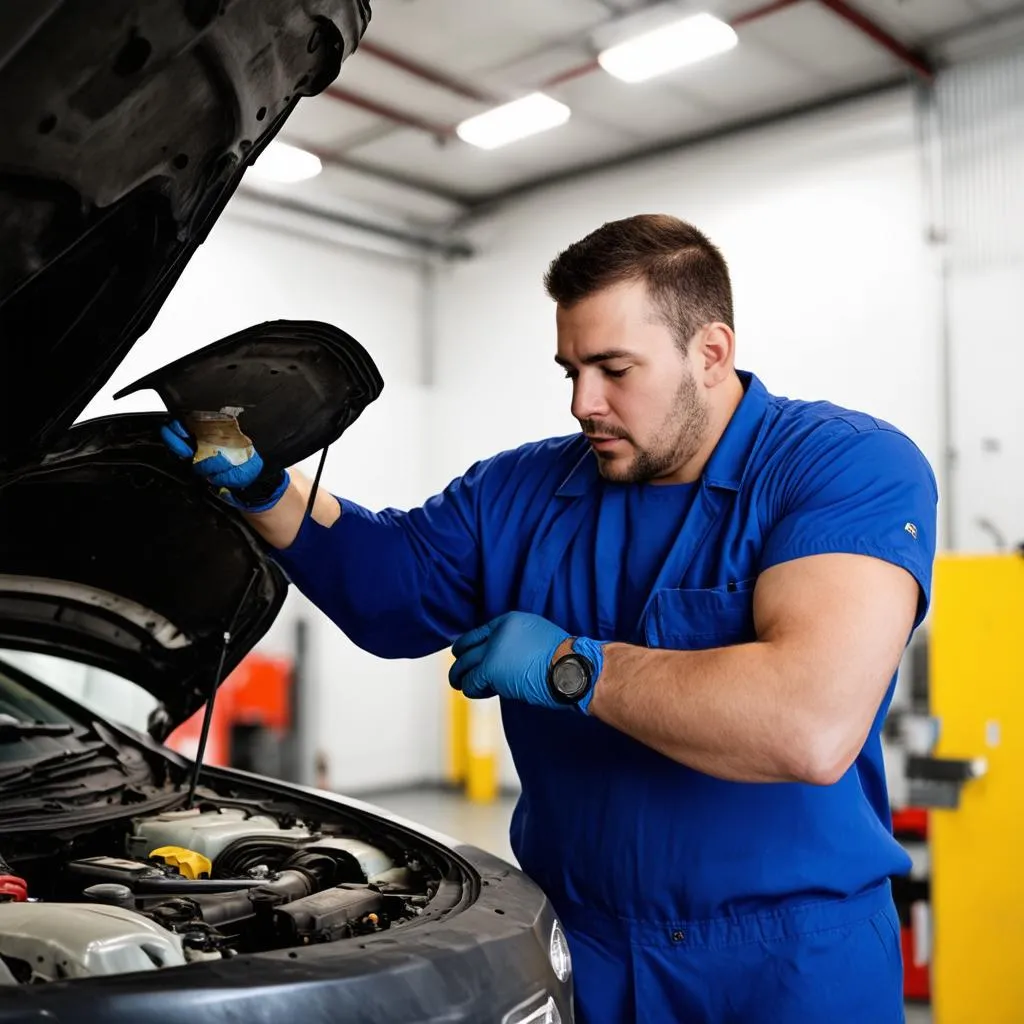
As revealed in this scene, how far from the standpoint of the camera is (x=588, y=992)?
1.85 meters

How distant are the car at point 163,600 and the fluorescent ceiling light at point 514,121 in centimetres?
474

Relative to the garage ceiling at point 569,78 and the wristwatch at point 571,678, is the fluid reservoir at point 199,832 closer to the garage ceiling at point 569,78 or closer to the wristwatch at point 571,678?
the wristwatch at point 571,678

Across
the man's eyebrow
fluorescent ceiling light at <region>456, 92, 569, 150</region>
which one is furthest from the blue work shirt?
fluorescent ceiling light at <region>456, 92, 569, 150</region>

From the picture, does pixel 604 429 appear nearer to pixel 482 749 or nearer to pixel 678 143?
pixel 678 143

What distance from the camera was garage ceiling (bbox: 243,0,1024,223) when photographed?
545cm

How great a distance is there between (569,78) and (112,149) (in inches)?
200

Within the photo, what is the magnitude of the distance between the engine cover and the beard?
996mm

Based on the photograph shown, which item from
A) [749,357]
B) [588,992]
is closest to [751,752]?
[588,992]

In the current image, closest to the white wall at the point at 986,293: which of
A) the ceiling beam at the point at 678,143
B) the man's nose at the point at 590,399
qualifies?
the ceiling beam at the point at 678,143

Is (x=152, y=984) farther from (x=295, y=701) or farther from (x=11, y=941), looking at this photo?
(x=295, y=701)

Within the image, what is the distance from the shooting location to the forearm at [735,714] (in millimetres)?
1577

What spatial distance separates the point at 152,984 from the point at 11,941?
25cm

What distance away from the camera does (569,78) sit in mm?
6121

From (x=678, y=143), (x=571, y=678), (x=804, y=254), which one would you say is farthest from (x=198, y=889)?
(x=678, y=143)
